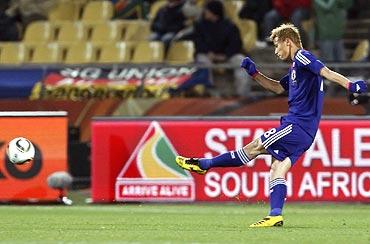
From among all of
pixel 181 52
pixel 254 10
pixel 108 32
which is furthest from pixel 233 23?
pixel 108 32

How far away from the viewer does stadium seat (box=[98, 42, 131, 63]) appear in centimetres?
2173

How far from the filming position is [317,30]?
67.3 feet

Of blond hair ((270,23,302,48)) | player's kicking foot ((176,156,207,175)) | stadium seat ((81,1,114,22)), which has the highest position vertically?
stadium seat ((81,1,114,22))

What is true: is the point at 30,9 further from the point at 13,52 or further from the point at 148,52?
the point at 148,52

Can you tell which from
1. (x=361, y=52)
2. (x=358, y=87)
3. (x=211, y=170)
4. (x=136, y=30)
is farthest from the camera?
(x=136, y=30)

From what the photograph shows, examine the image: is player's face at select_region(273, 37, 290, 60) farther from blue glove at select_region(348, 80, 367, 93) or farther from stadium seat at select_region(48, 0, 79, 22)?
stadium seat at select_region(48, 0, 79, 22)

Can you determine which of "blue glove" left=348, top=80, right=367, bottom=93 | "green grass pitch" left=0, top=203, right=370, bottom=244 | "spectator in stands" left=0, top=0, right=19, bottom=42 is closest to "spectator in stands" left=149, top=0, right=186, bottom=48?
"spectator in stands" left=0, top=0, right=19, bottom=42

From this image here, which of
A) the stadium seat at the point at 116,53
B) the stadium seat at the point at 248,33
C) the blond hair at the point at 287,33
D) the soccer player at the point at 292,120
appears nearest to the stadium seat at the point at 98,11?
the stadium seat at the point at 116,53

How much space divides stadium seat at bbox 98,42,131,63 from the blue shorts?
31.7ft

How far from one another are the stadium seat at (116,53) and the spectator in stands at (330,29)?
3426 millimetres

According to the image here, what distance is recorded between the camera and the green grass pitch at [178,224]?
10.8 metres

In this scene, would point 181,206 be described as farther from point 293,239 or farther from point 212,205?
point 293,239

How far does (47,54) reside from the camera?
2272 centimetres

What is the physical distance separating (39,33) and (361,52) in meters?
6.17
